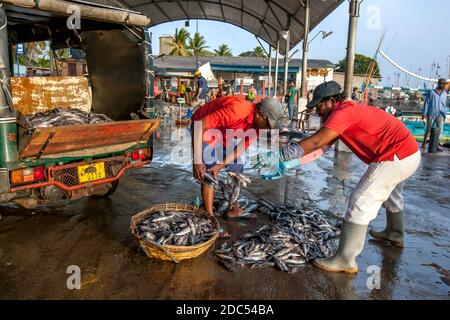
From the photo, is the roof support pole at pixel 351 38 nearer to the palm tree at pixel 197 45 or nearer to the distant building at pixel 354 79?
the distant building at pixel 354 79

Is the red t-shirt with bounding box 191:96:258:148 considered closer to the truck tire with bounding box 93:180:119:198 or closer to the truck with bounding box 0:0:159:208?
the truck with bounding box 0:0:159:208

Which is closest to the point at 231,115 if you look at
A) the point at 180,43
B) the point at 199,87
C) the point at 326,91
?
the point at 326,91

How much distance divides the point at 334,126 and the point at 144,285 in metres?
2.48

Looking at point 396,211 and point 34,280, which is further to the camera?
point 396,211

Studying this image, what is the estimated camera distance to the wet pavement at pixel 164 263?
11.3ft

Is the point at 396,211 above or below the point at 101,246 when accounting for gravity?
above

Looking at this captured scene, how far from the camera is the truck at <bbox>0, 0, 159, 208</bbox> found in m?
4.16

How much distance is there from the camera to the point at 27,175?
4344mm

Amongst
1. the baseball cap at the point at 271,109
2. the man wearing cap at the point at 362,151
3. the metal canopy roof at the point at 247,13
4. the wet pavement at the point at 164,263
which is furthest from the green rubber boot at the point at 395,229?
the metal canopy roof at the point at 247,13
